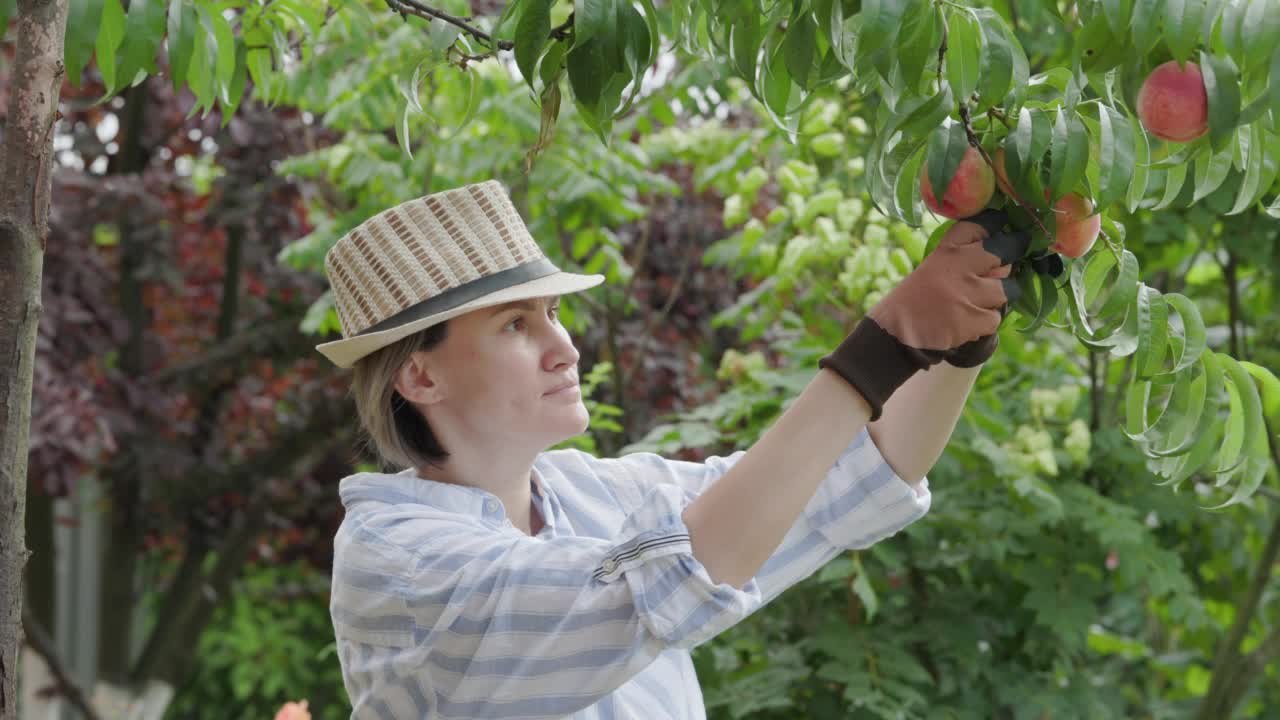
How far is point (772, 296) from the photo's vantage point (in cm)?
310

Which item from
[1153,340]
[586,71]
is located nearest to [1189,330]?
[1153,340]

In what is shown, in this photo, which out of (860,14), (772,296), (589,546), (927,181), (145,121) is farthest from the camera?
(145,121)

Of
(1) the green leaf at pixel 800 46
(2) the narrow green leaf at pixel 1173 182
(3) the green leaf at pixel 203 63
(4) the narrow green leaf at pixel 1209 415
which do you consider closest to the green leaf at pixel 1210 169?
(2) the narrow green leaf at pixel 1173 182

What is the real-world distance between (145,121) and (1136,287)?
4.60 meters

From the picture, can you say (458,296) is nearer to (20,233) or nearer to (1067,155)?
(20,233)

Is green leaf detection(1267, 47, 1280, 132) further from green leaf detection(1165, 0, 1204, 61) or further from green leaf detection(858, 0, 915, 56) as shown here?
green leaf detection(858, 0, 915, 56)

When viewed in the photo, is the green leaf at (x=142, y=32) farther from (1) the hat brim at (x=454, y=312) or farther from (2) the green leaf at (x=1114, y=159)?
(2) the green leaf at (x=1114, y=159)

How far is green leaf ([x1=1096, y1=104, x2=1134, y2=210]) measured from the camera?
1024 millimetres

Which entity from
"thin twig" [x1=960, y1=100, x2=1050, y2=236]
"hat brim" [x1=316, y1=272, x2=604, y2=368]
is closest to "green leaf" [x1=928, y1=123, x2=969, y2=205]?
"thin twig" [x1=960, y1=100, x2=1050, y2=236]

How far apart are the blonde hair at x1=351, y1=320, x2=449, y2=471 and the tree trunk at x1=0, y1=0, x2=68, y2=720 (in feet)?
1.25

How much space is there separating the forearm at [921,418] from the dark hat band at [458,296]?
1.44 feet

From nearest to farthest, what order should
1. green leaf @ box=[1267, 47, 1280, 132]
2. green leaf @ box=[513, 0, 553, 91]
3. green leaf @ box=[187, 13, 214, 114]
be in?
green leaf @ box=[1267, 47, 1280, 132]
green leaf @ box=[513, 0, 553, 91]
green leaf @ box=[187, 13, 214, 114]

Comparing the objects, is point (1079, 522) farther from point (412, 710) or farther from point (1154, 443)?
point (412, 710)

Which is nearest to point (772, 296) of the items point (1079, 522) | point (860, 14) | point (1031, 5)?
point (1079, 522)
